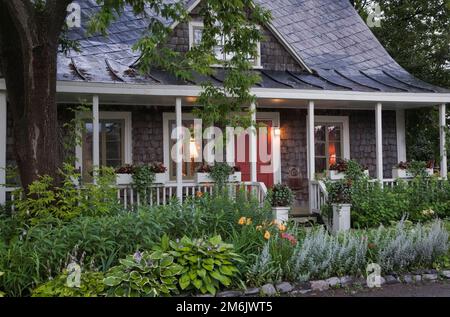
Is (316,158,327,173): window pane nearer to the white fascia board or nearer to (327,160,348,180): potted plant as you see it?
(327,160,348,180): potted plant

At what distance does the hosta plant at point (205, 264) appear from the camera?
17.1ft

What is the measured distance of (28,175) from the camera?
718 cm

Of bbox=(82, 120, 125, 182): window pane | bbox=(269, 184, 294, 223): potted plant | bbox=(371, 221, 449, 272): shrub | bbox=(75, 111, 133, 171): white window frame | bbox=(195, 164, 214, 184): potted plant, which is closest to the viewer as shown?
bbox=(371, 221, 449, 272): shrub

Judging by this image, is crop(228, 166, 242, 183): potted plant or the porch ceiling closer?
the porch ceiling

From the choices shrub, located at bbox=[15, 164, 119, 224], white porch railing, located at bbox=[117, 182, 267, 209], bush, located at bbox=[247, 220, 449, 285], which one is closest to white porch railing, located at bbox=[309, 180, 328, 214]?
white porch railing, located at bbox=[117, 182, 267, 209]

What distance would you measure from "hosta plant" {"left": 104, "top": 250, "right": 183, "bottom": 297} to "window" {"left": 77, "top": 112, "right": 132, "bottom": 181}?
6.35 m

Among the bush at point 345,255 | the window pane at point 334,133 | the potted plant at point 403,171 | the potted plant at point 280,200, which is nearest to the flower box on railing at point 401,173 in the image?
the potted plant at point 403,171

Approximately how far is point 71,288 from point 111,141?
6.90 m

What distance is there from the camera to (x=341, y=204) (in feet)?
31.8

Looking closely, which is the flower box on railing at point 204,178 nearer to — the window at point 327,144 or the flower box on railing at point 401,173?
the window at point 327,144

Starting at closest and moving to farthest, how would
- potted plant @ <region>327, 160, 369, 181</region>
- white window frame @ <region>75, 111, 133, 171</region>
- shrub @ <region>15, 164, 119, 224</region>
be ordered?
1. shrub @ <region>15, 164, 119, 224</region>
2. potted plant @ <region>327, 160, 369, 181</region>
3. white window frame @ <region>75, 111, 133, 171</region>

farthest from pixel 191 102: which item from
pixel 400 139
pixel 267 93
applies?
pixel 400 139

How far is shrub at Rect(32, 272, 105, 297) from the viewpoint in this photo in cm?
480

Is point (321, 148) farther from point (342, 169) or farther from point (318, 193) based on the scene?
point (318, 193)
